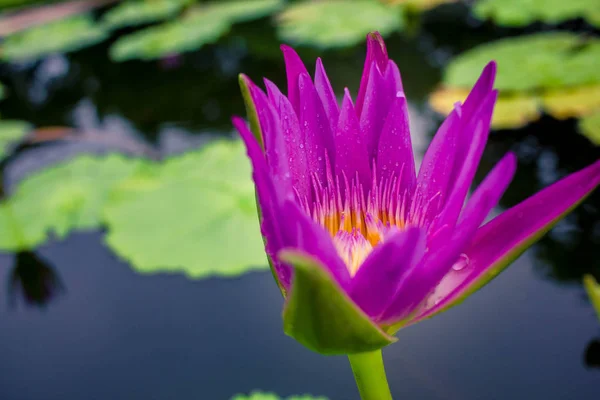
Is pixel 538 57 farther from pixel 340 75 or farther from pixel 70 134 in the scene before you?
pixel 70 134

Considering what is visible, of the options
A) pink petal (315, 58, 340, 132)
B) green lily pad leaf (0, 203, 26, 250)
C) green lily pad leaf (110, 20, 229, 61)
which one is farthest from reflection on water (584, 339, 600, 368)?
green lily pad leaf (110, 20, 229, 61)

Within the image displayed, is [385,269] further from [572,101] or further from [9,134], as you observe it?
[9,134]

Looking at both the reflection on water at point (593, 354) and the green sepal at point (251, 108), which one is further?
the reflection on water at point (593, 354)

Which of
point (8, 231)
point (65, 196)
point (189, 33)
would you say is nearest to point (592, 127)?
point (65, 196)

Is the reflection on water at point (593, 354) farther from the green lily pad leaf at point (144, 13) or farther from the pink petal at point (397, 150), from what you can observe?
the green lily pad leaf at point (144, 13)

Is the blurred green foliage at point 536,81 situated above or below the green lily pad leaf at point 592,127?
above

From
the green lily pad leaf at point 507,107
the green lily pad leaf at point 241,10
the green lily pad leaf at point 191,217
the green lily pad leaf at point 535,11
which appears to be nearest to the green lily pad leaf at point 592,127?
the green lily pad leaf at point 507,107
